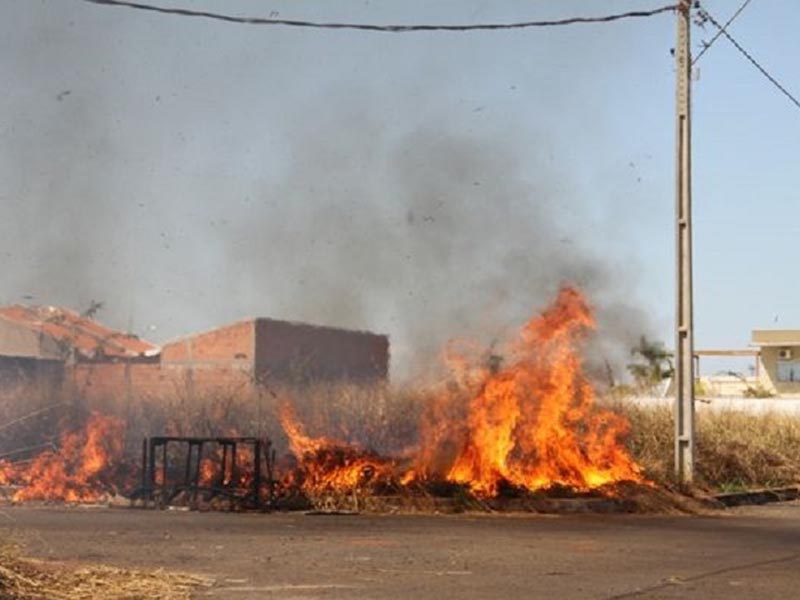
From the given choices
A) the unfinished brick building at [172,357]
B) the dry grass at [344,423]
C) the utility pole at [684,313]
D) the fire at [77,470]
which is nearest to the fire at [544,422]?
the utility pole at [684,313]

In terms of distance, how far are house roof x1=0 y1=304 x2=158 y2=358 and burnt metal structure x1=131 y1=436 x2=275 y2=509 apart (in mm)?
9144

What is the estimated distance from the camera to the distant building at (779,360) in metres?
59.8

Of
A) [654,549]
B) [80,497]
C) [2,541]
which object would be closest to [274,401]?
[80,497]

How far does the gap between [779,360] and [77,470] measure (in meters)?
44.9

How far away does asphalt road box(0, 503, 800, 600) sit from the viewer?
1045 centimetres

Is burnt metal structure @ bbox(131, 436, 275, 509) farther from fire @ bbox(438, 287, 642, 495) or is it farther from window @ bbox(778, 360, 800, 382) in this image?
window @ bbox(778, 360, 800, 382)

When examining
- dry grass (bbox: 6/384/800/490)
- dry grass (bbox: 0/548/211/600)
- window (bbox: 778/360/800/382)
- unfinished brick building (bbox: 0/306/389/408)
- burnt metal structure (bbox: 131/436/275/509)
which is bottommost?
dry grass (bbox: 0/548/211/600)

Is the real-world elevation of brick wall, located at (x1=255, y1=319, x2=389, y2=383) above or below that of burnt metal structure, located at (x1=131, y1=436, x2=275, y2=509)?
above

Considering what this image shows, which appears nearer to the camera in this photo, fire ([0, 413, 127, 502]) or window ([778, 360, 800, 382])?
fire ([0, 413, 127, 502])

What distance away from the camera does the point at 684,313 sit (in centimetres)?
2086

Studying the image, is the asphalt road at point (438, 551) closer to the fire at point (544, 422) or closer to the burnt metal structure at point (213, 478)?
the burnt metal structure at point (213, 478)

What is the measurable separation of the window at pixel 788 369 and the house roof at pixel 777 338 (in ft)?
4.29

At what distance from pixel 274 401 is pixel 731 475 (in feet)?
27.7

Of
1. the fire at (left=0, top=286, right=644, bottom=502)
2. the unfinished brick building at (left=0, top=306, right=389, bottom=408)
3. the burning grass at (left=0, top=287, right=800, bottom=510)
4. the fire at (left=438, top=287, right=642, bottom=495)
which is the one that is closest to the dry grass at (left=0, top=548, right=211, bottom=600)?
the burning grass at (left=0, top=287, right=800, bottom=510)
